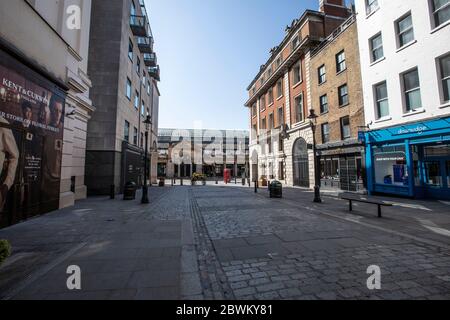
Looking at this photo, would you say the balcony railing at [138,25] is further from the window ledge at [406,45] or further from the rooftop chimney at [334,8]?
the window ledge at [406,45]

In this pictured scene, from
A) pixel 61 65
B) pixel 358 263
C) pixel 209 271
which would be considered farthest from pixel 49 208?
pixel 358 263

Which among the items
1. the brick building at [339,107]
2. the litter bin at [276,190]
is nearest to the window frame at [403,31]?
the brick building at [339,107]

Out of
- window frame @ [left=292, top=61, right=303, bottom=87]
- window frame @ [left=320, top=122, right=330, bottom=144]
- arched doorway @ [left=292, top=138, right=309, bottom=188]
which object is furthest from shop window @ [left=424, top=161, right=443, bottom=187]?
window frame @ [left=292, top=61, right=303, bottom=87]

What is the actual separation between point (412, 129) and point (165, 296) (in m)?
14.5

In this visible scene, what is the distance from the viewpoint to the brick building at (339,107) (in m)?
15.7

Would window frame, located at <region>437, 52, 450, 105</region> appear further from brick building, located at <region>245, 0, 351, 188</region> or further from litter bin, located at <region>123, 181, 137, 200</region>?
litter bin, located at <region>123, 181, 137, 200</region>

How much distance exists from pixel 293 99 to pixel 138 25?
1631 cm

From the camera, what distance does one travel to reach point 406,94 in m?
12.5

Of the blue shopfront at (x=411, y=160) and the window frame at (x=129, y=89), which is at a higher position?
the window frame at (x=129, y=89)

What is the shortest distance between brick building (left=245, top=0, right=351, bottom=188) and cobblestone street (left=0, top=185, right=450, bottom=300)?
12.5 meters

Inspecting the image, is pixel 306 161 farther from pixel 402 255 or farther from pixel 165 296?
pixel 165 296

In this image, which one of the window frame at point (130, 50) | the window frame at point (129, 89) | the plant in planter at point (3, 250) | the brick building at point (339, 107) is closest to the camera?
the plant in planter at point (3, 250)

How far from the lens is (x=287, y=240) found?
212 inches

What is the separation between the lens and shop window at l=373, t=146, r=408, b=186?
42.0ft
